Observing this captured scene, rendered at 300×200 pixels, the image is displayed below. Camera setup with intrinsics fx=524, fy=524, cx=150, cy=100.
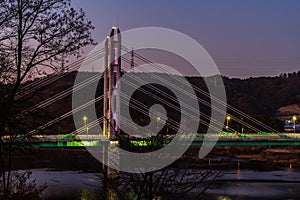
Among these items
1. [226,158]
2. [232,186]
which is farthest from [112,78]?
[226,158]

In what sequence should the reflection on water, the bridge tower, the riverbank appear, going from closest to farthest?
1. the reflection on water
2. the bridge tower
3. the riverbank

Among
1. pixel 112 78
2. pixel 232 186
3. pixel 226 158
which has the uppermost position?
pixel 112 78

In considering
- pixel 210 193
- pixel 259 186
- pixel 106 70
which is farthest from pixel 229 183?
pixel 106 70

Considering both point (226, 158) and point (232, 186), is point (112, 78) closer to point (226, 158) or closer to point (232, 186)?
point (232, 186)

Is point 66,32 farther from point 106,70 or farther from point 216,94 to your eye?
point 216,94

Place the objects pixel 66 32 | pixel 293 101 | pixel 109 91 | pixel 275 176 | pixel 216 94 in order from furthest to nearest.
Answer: pixel 293 101, pixel 216 94, pixel 275 176, pixel 109 91, pixel 66 32

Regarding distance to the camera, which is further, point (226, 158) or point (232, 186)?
point (226, 158)
